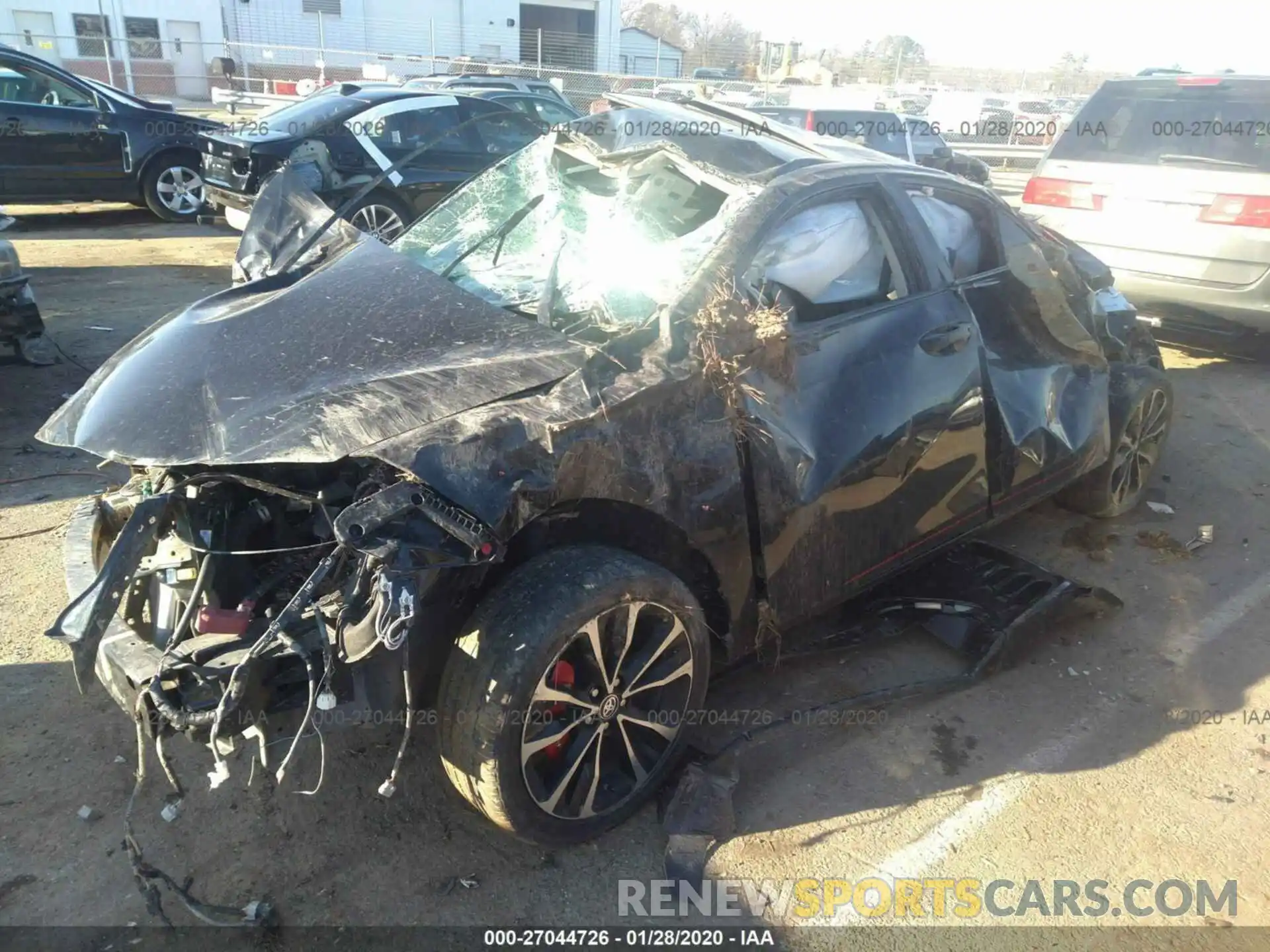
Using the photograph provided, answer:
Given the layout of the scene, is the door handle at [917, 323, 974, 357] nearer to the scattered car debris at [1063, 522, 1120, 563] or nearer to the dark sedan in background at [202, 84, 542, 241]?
the scattered car debris at [1063, 522, 1120, 563]

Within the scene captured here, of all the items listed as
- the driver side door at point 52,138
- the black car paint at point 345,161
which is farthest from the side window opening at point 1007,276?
the driver side door at point 52,138

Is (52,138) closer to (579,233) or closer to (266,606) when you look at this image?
(579,233)

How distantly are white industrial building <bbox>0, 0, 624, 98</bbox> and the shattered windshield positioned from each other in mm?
21073

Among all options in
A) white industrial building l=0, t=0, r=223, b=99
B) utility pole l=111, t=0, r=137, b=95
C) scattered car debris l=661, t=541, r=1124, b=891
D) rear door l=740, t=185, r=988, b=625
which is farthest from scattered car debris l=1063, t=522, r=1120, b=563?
utility pole l=111, t=0, r=137, b=95

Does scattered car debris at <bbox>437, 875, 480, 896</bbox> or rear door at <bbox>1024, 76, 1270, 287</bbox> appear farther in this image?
rear door at <bbox>1024, 76, 1270, 287</bbox>

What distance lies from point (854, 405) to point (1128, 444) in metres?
2.33

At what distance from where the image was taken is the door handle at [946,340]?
3.24 m

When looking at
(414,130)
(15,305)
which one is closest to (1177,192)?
(414,130)

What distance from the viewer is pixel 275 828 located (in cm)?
270

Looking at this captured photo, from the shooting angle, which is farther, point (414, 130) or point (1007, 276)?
point (414, 130)

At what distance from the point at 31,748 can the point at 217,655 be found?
112cm

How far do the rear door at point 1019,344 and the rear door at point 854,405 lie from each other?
0.14 m

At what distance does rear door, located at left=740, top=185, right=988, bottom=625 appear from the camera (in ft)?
9.23

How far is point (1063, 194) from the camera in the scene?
280 inches
